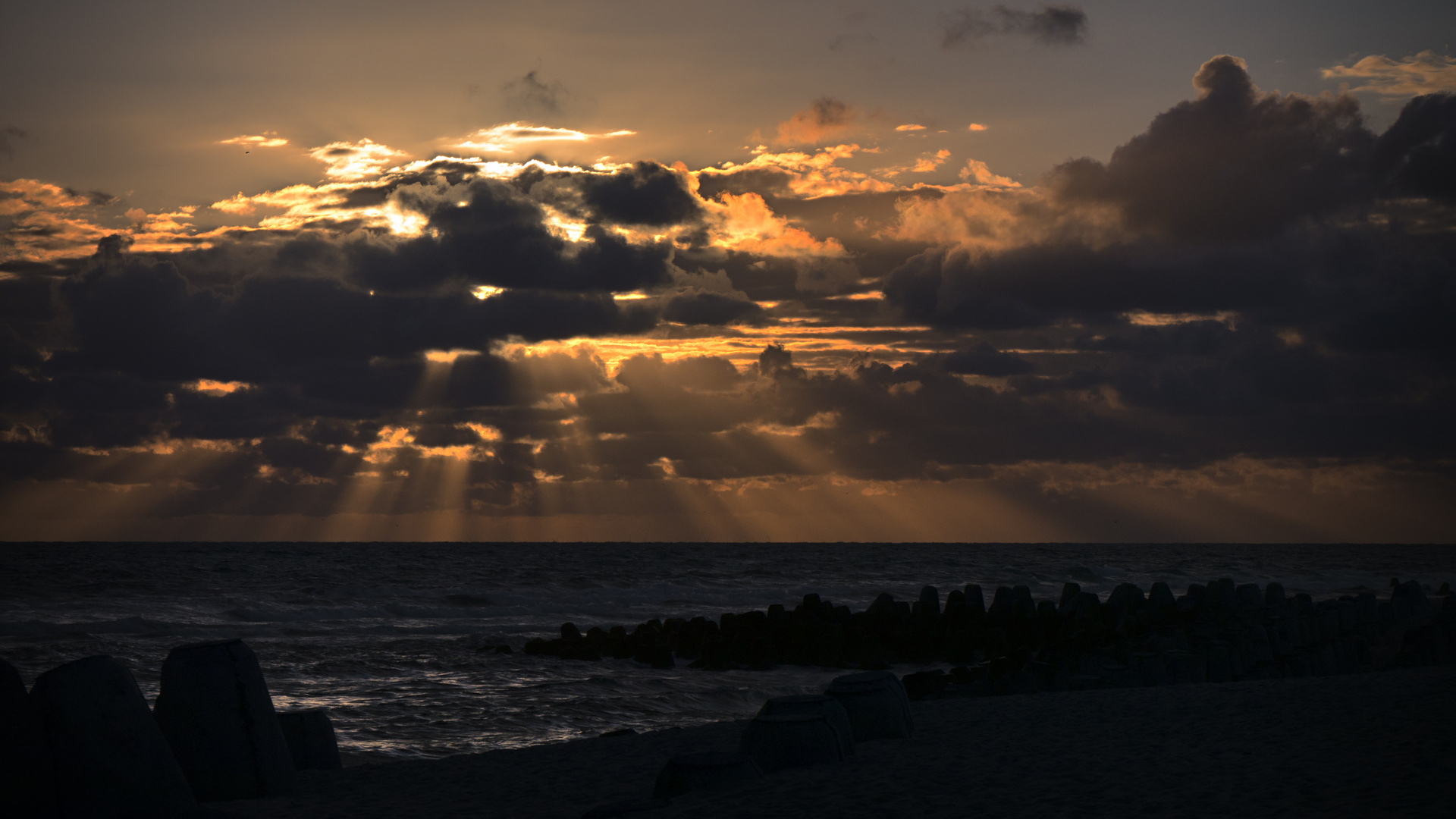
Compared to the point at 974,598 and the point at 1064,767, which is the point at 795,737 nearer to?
the point at 1064,767

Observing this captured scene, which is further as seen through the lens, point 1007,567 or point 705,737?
point 1007,567

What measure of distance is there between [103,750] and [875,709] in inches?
219

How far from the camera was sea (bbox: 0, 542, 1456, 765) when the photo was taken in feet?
49.4

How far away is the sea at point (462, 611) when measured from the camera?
49.4ft

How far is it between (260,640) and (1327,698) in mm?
22474

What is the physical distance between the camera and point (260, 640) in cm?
2525

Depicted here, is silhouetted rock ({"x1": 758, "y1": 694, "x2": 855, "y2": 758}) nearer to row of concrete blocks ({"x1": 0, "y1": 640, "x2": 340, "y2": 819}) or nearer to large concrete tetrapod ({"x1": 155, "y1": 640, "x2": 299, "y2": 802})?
large concrete tetrapod ({"x1": 155, "y1": 640, "x2": 299, "y2": 802})

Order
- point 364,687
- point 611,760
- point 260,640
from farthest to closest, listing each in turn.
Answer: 1. point 260,640
2. point 364,687
3. point 611,760

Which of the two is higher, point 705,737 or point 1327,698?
point 1327,698

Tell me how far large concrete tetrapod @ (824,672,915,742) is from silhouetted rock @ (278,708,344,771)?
177 inches

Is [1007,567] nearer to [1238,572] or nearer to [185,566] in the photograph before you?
[1238,572]

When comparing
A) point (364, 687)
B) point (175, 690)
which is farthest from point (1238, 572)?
point (175, 690)

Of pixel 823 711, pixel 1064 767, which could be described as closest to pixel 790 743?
pixel 823 711

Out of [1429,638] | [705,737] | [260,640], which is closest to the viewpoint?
[705,737]
